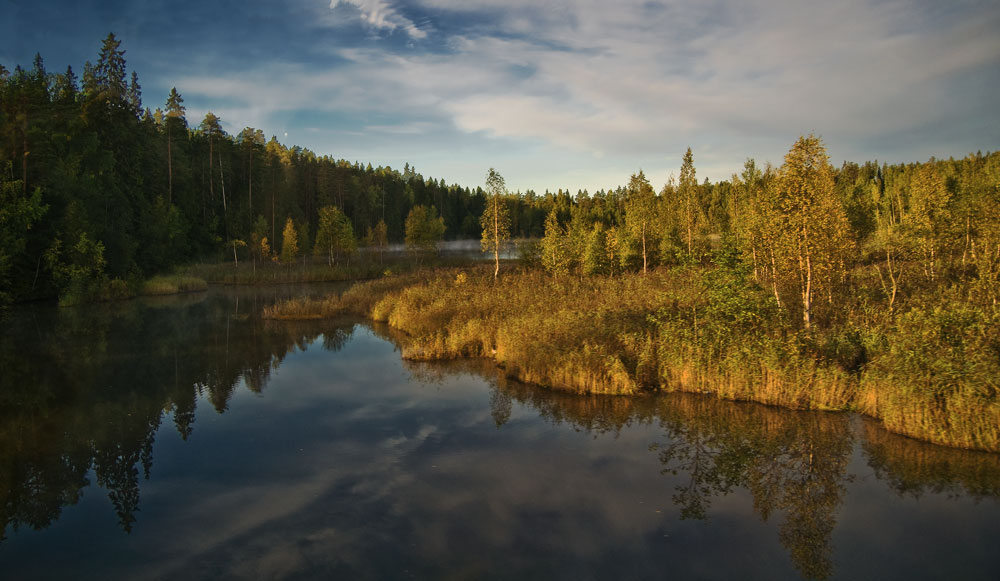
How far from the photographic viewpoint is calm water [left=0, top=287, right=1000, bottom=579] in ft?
27.3

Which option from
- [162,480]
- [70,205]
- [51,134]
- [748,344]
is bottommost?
[162,480]

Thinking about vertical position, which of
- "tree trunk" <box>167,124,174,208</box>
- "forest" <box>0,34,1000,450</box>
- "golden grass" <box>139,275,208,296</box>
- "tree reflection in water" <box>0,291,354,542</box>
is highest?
"tree trunk" <box>167,124,174,208</box>

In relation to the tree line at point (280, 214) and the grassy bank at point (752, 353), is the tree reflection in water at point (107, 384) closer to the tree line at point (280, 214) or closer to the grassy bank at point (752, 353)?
the grassy bank at point (752, 353)

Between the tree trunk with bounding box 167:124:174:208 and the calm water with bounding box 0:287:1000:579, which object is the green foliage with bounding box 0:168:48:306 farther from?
the tree trunk with bounding box 167:124:174:208

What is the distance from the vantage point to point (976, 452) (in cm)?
1120

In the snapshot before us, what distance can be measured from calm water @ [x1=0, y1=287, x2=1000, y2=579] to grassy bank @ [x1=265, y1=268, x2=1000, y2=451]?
2.34 feet

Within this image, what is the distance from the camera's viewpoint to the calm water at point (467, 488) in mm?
8320

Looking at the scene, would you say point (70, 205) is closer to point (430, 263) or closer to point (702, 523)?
point (430, 263)

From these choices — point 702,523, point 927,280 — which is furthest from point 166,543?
point 927,280

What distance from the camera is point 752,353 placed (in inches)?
604

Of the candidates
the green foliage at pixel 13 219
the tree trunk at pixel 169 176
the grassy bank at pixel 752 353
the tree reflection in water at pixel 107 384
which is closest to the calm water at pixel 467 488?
the tree reflection in water at pixel 107 384

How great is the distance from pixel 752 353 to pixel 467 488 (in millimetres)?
9719

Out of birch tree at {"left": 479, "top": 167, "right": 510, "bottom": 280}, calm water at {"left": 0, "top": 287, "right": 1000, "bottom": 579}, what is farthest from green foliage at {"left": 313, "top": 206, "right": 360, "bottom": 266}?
calm water at {"left": 0, "top": 287, "right": 1000, "bottom": 579}

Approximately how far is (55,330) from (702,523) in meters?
36.2
